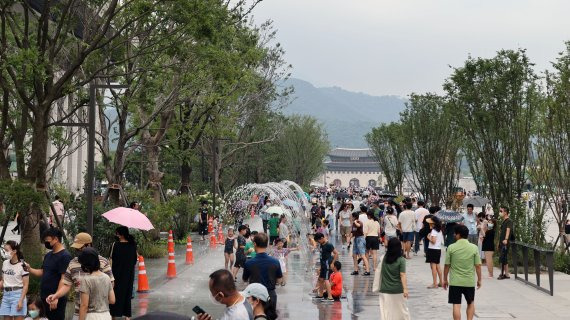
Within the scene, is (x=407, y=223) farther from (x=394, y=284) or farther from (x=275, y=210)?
(x=394, y=284)

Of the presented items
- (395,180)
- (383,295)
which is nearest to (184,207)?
Answer: (383,295)

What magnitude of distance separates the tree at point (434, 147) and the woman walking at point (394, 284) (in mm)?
32101

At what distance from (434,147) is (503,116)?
19134mm

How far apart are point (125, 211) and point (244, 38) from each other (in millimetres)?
17393

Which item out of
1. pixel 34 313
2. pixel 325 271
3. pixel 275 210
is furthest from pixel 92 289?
pixel 275 210

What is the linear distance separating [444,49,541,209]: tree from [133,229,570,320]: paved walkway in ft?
14.9

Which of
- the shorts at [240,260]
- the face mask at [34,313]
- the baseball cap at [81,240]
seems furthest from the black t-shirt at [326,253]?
the face mask at [34,313]

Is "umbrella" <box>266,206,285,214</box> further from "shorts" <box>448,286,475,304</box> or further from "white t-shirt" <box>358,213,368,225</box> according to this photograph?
"shorts" <box>448,286,475,304</box>

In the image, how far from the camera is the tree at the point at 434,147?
45.3 meters

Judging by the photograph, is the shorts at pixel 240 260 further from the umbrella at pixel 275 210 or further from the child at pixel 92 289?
the umbrella at pixel 275 210

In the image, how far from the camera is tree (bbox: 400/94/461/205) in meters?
45.3

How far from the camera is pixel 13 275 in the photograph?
12.1 meters

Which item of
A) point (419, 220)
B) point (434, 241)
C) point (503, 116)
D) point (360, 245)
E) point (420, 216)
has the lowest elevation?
point (360, 245)

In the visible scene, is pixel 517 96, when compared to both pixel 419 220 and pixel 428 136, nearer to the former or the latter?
pixel 419 220
